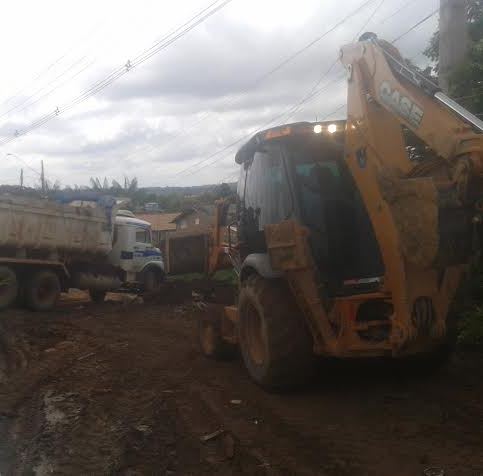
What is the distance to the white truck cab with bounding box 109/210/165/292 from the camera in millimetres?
19641

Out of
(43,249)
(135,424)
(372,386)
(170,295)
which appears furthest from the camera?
(170,295)

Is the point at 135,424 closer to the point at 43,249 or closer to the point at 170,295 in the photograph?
the point at 43,249

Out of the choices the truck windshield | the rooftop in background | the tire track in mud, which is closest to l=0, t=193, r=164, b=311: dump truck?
the tire track in mud

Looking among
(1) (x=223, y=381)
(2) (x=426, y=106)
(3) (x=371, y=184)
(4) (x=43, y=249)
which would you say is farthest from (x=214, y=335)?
(4) (x=43, y=249)

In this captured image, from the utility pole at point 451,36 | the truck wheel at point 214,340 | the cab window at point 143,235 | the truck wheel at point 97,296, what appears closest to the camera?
the truck wheel at point 214,340

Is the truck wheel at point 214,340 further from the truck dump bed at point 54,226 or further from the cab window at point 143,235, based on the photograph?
the cab window at point 143,235

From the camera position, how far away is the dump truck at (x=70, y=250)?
51.8 ft

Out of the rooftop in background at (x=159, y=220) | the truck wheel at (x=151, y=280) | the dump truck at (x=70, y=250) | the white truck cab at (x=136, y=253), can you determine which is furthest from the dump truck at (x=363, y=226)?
the rooftop in background at (x=159, y=220)

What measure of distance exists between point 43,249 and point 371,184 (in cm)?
1290

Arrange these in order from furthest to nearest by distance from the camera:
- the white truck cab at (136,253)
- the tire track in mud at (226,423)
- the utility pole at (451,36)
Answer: the white truck cab at (136,253) < the utility pole at (451,36) < the tire track in mud at (226,423)

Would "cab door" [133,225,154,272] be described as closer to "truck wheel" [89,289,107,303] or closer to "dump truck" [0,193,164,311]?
"dump truck" [0,193,164,311]

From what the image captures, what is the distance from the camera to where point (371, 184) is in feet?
18.0

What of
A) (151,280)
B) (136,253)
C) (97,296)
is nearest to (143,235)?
(136,253)

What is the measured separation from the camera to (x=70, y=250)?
17.5 meters
